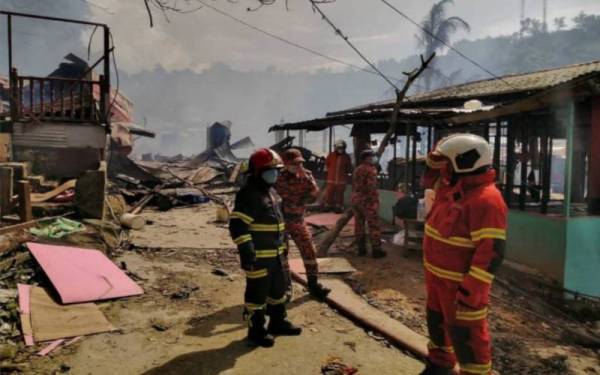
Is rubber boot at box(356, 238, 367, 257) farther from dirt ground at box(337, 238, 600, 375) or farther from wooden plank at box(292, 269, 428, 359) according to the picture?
wooden plank at box(292, 269, 428, 359)

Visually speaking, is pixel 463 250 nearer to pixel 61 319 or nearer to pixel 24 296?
pixel 61 319

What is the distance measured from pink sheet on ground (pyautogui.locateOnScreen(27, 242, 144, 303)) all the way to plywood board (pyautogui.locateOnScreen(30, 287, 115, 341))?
15 cm

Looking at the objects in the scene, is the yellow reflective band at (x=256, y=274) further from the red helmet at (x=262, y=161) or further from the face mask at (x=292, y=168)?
the face mask at (x=292, y=168)

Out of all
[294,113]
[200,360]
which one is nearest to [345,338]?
[200,360]

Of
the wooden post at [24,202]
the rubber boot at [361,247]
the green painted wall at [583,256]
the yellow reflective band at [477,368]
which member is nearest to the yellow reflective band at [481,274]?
the yellow reflective band at [477,368]

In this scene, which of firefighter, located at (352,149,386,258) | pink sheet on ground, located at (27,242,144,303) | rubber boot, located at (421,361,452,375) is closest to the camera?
rubber boot, located at (421,361,452,375)

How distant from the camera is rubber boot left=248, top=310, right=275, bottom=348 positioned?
372 cm

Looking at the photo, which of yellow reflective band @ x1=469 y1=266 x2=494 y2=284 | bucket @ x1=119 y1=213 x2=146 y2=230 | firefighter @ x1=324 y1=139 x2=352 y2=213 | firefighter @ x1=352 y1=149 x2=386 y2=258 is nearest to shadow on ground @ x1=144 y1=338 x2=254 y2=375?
yellow reflective band @ x1=469 y1=266 x2=494 y2=284

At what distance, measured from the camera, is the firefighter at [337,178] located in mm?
12820

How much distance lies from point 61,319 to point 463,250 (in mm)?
3786

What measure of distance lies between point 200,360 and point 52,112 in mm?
7894

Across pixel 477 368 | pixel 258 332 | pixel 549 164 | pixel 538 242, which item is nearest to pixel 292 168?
pixel 258 332

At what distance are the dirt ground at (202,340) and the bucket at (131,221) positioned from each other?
2991 mm

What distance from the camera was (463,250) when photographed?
107 inches
